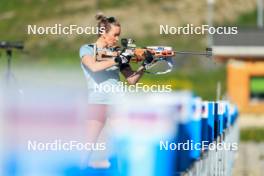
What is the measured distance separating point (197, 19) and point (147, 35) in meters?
3.85

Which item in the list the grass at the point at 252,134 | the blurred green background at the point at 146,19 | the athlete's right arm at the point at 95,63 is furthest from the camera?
the blurred green background at the point at 146,19

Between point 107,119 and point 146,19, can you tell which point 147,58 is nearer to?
point 107,119

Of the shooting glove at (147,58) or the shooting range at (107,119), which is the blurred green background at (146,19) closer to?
the shooting range at (107,119)

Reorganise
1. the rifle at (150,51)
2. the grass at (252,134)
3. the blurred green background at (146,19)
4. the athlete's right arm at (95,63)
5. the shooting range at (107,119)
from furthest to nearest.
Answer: the blurred green background at (146,19)
the grass at (252,134)
the rifle at (150,51)
the athlete's right arm at (95,63)
the shooting range at (107,119)

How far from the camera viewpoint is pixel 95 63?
769 centimetres

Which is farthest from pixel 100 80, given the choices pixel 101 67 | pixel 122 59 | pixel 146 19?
pixel 146 19

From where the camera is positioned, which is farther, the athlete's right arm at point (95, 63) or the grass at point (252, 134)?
the grass at point (252, 134)

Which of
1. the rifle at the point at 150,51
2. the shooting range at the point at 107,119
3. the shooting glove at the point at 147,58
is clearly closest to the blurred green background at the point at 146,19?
the shooting range at the point at 107,119

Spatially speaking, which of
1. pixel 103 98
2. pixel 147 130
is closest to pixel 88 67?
pixel 103 98

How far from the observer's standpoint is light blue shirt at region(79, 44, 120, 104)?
7.72m

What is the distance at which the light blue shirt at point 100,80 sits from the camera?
25.3 ft

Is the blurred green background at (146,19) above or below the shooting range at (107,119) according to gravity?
above

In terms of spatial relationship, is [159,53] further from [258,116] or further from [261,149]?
[258,116]

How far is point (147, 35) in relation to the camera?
6688 cm
